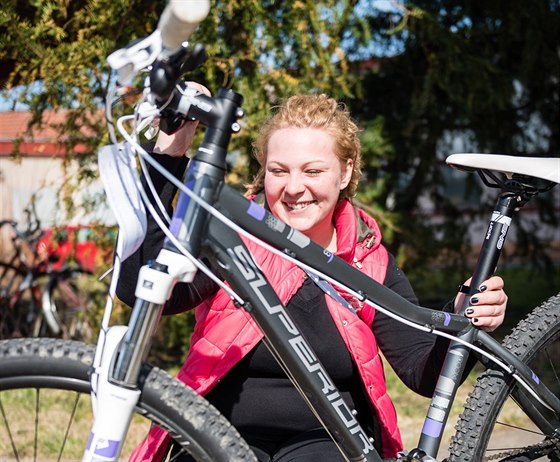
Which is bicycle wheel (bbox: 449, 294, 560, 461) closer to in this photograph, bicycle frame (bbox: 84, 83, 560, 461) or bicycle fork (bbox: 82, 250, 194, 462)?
bicycle frame (bbox: 84, 83, 560, 461)

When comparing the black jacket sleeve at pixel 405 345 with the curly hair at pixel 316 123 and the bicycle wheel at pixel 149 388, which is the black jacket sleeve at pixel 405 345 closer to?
the curly hair at pixel 316 123

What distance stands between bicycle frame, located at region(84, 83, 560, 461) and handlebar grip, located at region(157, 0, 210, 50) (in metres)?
0.15

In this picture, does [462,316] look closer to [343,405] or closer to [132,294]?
[343,405]

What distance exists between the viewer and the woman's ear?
6.41 ft

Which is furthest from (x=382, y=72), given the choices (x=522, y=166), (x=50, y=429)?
(x=522, y=166)

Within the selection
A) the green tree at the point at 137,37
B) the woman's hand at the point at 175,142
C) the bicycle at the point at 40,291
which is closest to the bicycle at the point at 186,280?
the woman's hand at the point at 175,142

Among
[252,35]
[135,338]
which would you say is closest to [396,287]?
[135,338]

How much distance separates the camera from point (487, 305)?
1774 millimetres

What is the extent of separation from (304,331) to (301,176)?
1.29 ft

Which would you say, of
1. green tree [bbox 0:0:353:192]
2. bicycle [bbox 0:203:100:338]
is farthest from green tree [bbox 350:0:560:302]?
bicycle [bbox 0:203:100:338]

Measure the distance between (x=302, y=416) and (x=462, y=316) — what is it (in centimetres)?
47

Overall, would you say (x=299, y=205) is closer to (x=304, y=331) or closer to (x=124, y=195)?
(x=304, y=331)

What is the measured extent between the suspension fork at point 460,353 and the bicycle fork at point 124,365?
2.54ft

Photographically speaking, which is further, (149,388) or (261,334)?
(261,334)
